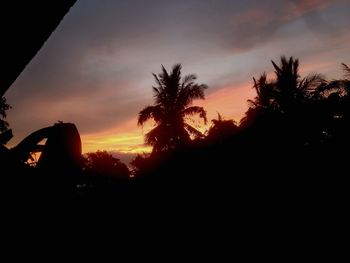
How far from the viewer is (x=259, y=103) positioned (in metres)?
→ 24.4

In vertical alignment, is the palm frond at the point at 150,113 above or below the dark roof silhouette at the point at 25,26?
above

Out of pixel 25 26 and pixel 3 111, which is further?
pixel 3 111

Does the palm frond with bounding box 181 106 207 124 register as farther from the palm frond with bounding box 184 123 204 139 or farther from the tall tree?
the tall tree

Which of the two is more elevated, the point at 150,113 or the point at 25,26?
the point at 150,113

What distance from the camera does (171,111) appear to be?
1024 inches

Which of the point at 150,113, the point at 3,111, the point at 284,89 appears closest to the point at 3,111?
the point at 3,111

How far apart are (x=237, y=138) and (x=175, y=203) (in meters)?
2.63

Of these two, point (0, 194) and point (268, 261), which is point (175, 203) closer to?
point (268, 261)

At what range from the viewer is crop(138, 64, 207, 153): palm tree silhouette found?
81.8ft

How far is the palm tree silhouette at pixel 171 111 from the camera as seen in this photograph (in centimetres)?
2493

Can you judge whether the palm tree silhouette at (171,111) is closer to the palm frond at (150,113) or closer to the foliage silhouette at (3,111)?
the palm frond at (150,113)

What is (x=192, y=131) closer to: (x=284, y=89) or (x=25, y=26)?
Answer: (x=284, y=89)

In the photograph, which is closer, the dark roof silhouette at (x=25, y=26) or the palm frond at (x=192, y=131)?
the dark roof silhouette at (x=25, y=26)

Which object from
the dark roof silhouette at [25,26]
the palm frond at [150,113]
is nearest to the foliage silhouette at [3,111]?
the palm frond at [150,113]
